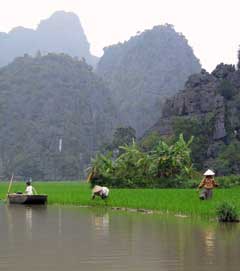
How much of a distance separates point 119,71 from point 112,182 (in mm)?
88853

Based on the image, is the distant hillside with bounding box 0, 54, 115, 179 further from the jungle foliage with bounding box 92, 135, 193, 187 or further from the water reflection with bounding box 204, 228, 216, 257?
the water reflection with bounding box 204, 228, 216, 257

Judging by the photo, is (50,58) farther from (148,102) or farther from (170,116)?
(170,116)

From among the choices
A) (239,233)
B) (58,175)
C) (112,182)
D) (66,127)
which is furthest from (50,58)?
(239,233)

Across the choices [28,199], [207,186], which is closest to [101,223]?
[207,186]

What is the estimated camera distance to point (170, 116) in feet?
194

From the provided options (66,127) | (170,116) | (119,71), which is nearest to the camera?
(170,116)

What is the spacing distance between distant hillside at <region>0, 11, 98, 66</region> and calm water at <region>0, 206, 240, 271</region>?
481ft

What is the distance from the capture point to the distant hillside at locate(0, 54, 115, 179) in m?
72.5

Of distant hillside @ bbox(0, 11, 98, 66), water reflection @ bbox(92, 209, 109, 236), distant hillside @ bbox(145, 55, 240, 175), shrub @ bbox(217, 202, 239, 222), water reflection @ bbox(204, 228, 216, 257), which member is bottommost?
water reflection @ bbox(92, 209, 109, 236)

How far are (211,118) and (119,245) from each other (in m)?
43.5

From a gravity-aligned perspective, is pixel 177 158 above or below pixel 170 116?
below

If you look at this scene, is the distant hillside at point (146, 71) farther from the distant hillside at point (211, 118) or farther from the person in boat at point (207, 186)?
the person in boat at point (207, 186)

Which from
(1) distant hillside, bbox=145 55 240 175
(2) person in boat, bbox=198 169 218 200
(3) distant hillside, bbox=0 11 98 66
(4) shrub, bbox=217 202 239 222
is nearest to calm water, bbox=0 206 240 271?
(4) shrub, bbox=217 202 239 222

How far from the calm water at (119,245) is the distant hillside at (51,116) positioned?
2338 inches
